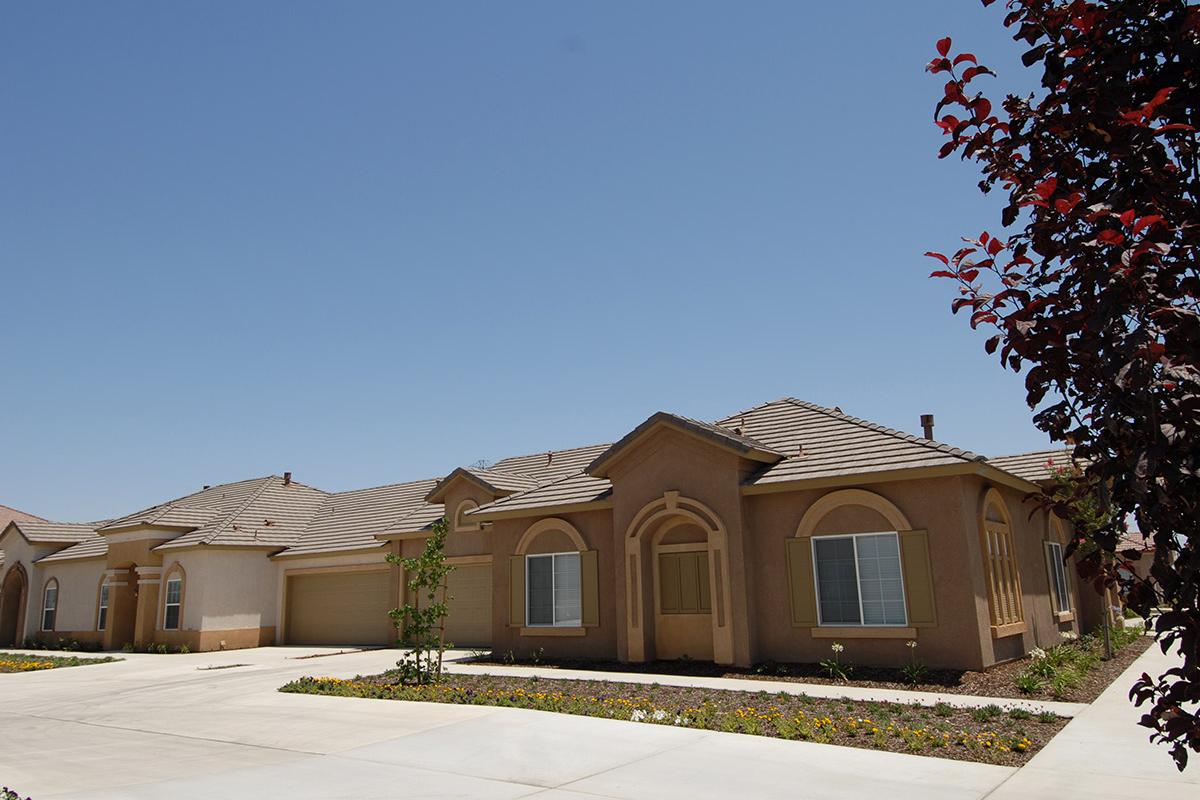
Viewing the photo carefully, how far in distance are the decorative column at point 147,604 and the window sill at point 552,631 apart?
1551cm

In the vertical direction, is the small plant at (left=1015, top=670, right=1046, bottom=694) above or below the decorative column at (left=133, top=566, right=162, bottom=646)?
below

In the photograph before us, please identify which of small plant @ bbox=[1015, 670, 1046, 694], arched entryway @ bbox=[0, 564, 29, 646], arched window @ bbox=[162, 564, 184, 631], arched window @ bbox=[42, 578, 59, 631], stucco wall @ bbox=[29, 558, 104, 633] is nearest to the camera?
small plant @ bbox=[1015, 670, 1046, 694]

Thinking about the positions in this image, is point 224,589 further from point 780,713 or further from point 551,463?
point 780,713

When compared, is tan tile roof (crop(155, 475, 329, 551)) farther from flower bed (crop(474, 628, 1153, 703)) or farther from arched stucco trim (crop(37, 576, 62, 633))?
flower bed (crop(474, 628, 1153, 703))

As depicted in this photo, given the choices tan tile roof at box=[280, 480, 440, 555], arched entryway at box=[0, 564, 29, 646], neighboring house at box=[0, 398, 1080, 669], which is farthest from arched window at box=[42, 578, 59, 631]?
tan tile roof at box=[280, 480, 440, 555]

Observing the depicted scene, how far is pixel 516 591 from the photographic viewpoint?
19359 millimetres

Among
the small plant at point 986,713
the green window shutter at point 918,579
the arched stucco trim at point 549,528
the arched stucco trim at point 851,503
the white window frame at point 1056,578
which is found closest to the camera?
the small plant at point 986,713

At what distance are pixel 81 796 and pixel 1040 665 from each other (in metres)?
13.7

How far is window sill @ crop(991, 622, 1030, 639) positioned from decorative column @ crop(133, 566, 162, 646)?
2529 cm

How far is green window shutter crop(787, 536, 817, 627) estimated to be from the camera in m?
15.2

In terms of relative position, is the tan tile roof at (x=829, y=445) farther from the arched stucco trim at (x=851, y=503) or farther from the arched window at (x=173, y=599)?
the arched window at (x=173, y=599)

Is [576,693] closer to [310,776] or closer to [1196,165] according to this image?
[310,776]

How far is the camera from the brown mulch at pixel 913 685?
12.6 metres

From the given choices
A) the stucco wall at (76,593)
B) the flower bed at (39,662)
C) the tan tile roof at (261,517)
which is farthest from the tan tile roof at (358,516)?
the stucco wall at (76,593)
